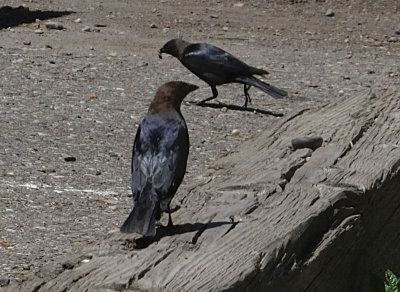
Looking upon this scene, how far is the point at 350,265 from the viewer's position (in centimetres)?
372

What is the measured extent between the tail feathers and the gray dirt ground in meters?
0.76

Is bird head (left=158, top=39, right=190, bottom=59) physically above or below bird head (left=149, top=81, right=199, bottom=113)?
below

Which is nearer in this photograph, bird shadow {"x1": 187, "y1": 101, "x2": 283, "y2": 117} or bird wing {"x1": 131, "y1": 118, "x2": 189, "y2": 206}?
bird wing {"x1": 131, "y1": 118, "x2": 189, "y2": 206}

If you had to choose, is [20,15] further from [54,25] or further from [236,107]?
[236,107]

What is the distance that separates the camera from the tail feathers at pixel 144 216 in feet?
11.4

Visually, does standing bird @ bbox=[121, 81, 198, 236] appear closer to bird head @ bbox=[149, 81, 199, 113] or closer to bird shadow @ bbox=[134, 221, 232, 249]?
bird head @ bbox=[149, 81, 199, 113]

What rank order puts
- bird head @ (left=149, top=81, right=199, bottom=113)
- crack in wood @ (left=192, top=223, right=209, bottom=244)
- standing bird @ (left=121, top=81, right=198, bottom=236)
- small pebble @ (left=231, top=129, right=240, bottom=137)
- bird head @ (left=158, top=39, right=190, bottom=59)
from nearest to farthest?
crack in wood @ (left=192, top=223, right=209, bottom=244) < standing bird @ (left=121, top=81, right=198, bottom=236) < bird head @ (left=149, top=81, right=199, bottom=113) < small pebble @ (left=231, top=129, right=240, bottom=137) < bird head @ (left=158, top=39, right=190, bottom=59)

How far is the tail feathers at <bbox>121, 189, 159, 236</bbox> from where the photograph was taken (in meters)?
3.49

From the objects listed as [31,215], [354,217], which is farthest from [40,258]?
[354,217]

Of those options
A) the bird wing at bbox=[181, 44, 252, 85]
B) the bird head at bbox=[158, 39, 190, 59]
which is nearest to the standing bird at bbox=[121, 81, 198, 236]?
the bird wing at bbox=[181, 44, 252, 85]

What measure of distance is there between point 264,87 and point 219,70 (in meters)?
0.41

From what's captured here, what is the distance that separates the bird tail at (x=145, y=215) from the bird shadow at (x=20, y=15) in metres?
8.94

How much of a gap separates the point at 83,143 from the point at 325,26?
701 cm

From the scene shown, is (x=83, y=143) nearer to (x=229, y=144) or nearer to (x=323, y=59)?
(x=229, y=144)
